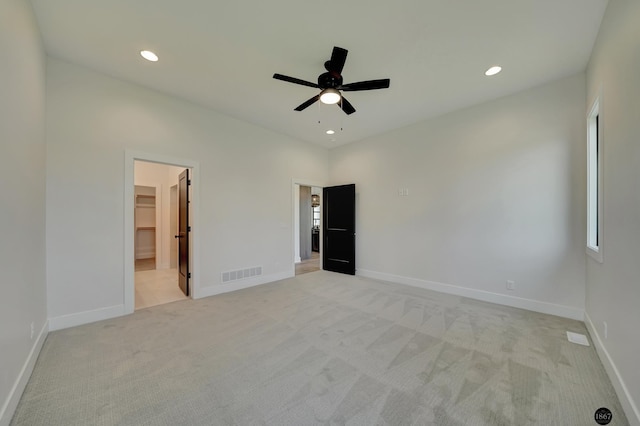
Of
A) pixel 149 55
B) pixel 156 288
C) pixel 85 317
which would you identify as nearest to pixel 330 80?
pixel 149 55

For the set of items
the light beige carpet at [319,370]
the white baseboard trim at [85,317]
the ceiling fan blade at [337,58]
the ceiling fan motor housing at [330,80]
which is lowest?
the light beige carpet at [319,370]

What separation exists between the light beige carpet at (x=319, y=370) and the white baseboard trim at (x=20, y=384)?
0.06m

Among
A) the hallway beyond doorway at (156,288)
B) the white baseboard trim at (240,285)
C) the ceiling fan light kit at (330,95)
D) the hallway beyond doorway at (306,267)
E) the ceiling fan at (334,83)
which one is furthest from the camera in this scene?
the hallway beyond doorway at (306,267)

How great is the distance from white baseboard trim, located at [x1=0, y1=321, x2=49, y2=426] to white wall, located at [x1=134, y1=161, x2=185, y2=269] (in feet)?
13.2

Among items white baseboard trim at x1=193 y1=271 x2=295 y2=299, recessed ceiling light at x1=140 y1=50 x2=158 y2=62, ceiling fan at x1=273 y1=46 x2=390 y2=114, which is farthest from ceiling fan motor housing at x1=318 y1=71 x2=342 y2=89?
white baseboard trim at x1=193 y1=271 x2=295 y2=299

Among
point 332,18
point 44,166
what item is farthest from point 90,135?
point 332,18

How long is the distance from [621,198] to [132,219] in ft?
16.4

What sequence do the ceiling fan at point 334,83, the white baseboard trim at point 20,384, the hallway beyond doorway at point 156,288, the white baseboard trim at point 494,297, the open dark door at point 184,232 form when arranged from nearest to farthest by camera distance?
1. the white baseboard trim at point 20,384
2. the ceiling fan at point 334,83
3. the white baseboard trim at point 494,297
4. the hallway beyond doorway at point 156,288
5. the open dark door at point 184,232

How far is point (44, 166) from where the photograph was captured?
2.64 meters

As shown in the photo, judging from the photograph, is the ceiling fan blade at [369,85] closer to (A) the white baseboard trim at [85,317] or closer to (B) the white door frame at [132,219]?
(B) the white door frame at [132,219]

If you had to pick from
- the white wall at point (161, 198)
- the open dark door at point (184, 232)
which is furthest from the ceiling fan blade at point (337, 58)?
the white wall at point (161, 198)

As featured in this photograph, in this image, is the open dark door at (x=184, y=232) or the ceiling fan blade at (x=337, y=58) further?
the open dark door at (x=184, y=232)

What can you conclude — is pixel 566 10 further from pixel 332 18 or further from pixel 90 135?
pixel 90 135

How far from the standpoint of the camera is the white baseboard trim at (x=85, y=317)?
2716 millimetres
